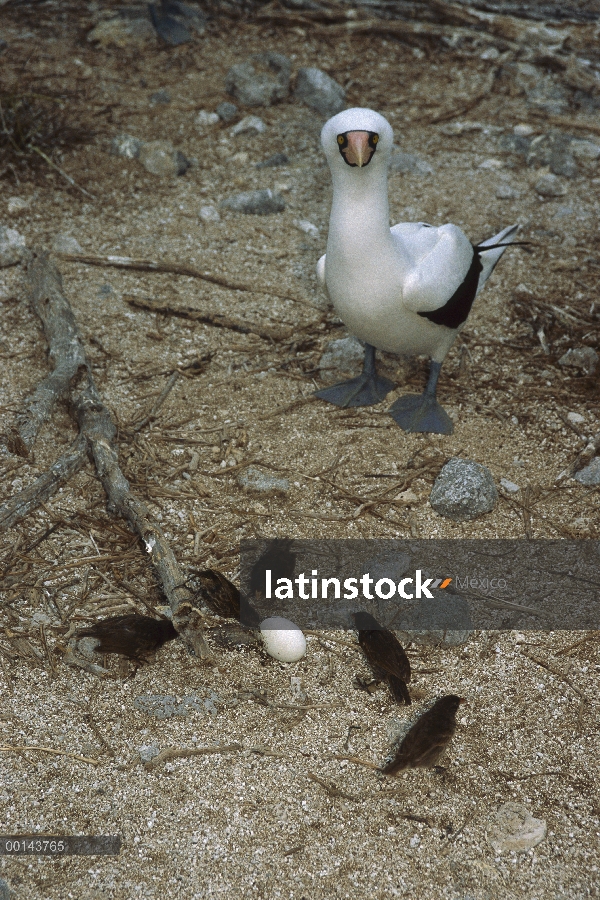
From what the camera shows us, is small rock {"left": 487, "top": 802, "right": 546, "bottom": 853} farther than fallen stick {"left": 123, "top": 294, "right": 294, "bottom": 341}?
No

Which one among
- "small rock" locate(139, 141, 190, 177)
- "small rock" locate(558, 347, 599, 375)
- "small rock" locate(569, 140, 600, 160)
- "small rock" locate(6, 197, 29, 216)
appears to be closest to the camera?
"small rock" locate(558, 347, 599, 375)

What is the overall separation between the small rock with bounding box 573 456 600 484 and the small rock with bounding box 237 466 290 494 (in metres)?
1.19

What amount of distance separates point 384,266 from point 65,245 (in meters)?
2.24

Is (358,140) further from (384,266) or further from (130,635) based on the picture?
(130,635)

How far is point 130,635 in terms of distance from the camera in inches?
104

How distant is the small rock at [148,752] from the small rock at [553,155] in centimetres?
474

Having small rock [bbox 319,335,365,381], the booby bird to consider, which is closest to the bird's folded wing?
the booby bird

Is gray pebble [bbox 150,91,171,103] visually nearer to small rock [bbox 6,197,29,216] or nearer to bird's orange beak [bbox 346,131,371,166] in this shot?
small rock [bbox 6,197,29,216]

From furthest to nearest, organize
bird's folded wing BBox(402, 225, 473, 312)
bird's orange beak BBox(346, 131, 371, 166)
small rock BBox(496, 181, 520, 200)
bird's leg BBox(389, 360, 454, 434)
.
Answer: small rock BBox(496, 181, 520, 200)
bird's leg BBox(389, 360, 454, 434)
bird's folded wing BBox(402, 225, 473, 312)
bird's orange beak BBox(346, 131, 371, 166)

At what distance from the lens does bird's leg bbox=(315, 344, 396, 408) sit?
3.94 meters

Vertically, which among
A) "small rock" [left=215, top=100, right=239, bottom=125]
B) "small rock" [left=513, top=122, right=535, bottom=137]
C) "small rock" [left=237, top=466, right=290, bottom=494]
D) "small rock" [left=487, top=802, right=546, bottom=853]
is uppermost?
"small rock" [left=215, top=100, right=239, bottom=125]

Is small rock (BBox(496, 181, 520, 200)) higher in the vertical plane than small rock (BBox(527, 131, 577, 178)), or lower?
lower

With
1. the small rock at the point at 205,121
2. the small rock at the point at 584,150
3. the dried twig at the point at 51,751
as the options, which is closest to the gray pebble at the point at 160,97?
the small rock at the point at 205,121

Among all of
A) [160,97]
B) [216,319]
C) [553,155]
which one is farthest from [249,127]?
[216,319]
